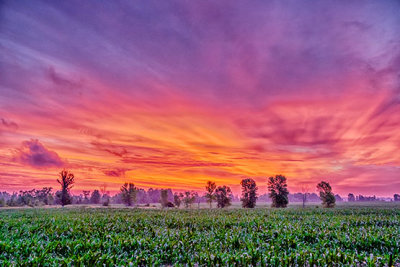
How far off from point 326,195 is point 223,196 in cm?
3800

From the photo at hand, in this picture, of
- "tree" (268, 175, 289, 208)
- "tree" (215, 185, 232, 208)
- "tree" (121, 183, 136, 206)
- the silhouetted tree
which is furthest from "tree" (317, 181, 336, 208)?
the silhouetted tree

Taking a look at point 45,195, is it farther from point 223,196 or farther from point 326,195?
point 326,195

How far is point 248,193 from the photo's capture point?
8494cm

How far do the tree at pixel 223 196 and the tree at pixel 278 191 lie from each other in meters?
19.6

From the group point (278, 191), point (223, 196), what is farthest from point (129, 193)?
point (278, 191)

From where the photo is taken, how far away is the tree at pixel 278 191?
76.0 m

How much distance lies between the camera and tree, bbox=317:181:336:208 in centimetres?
7625

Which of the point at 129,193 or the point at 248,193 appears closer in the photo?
the point at 248,193

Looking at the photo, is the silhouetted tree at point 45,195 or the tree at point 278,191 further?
the silhouetted tree at point 45,195

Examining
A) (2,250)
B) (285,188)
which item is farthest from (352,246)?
(285,188)

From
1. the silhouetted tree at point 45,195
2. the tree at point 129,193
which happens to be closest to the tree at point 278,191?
the tree at point 129,193

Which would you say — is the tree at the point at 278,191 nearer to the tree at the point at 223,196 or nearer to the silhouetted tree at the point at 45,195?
the tree at the point at 223,196

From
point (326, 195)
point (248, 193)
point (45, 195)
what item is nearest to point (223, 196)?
point (248, 193)

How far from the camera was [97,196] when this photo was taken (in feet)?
451
